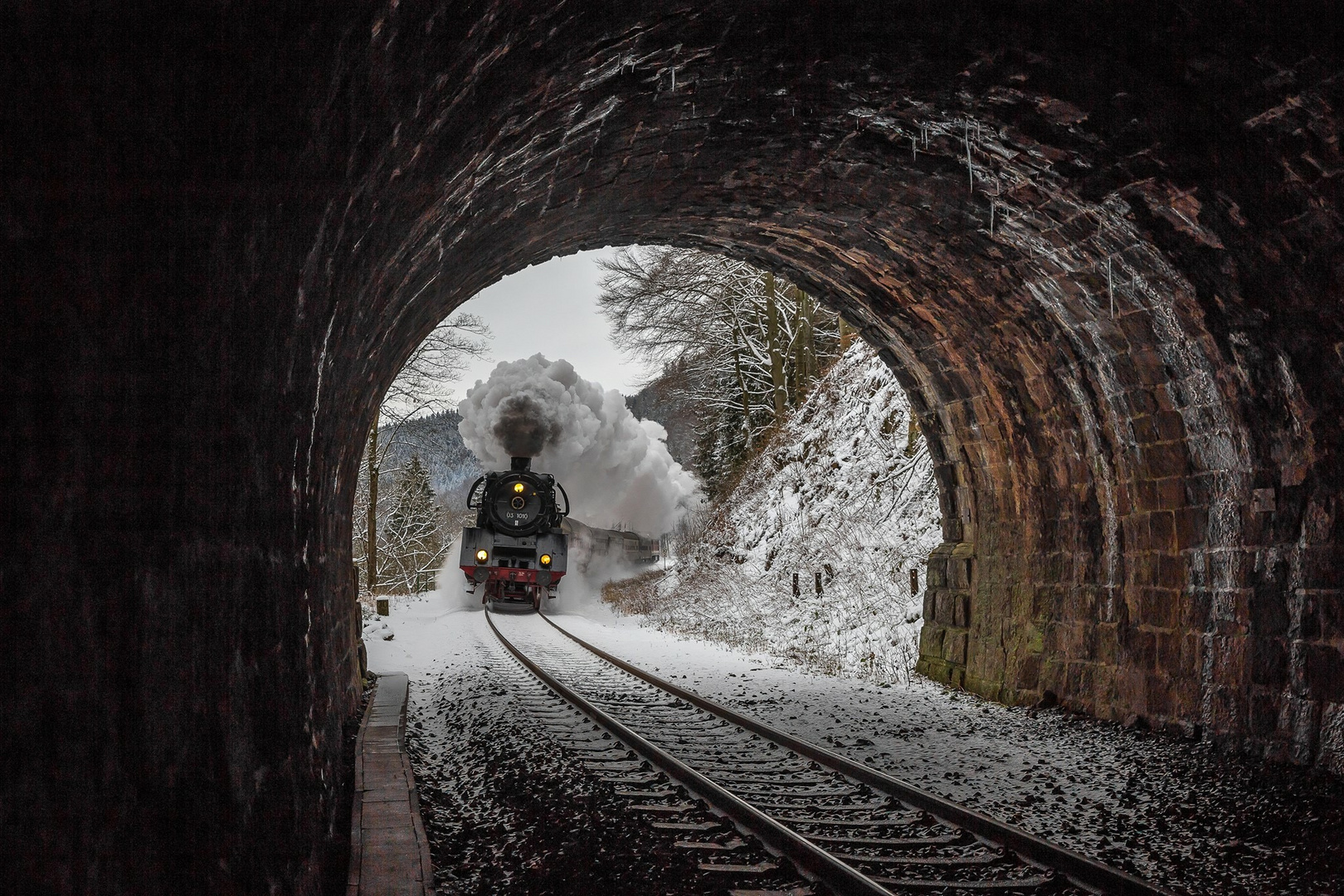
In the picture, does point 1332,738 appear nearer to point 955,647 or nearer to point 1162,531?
point 1162,531

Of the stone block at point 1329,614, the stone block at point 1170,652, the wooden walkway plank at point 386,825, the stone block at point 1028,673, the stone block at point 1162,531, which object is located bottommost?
the wooden walkway plank at point 386,825

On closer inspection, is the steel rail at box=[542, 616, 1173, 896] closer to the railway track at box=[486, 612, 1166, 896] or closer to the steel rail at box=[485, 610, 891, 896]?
the railway track at box=[486, 612, 1166, 896]

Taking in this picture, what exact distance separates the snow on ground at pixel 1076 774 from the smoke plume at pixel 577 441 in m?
13.9

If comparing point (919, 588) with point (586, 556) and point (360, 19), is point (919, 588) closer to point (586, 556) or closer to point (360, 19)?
Answer: point (360, 19)

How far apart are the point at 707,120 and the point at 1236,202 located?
3.60m

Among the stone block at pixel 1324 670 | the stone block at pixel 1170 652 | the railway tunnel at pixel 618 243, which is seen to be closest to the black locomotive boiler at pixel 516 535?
the railway tunnel at pixel 618 243

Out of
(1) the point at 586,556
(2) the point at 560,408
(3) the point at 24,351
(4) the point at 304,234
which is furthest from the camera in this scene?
(1) the point at 586,556

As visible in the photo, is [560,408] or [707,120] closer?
[707,120]

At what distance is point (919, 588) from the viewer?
1571 cm

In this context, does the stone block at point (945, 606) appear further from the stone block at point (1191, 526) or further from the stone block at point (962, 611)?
the stone block at point (1191, 526)

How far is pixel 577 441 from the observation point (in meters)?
29.4

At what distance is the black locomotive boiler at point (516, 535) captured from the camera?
24797 millimetres

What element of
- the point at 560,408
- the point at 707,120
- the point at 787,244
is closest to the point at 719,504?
the point at 560,408

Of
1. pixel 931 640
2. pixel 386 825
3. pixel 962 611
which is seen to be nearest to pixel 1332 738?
pixel 962 611
